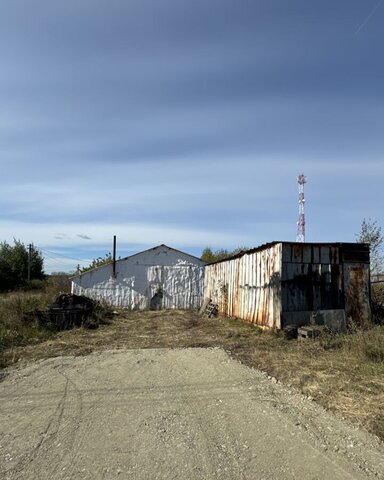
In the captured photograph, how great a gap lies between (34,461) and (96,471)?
0.78m

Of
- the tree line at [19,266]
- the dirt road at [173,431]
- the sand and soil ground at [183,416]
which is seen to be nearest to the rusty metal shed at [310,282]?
the sand and soil ground at [183,416]

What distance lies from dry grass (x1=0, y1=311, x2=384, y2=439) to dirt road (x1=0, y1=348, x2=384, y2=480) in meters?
0.47

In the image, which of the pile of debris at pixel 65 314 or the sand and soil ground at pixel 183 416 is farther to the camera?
the pile of debris at pixel 65 314

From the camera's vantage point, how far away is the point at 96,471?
175 inches

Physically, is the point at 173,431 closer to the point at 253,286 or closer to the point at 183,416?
the point at 183,416

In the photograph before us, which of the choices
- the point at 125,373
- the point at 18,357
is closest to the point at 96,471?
the point at 125,373

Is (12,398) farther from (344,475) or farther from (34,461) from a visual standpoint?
(344,475)

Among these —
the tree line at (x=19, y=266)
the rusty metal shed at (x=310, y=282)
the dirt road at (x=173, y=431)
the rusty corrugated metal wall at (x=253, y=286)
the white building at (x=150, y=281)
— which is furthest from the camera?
the tree line at (x=19, y=266)

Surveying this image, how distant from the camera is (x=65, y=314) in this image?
1641 centimetres

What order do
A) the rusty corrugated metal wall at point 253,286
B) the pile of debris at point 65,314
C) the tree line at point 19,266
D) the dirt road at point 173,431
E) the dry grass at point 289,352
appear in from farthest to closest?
1. the tree line at point 19,266
2. the pile of debris at point 65,314
3. the rusty corrugated metal wall at point 253,286
4. the dry grass at point 289,352
5. the dirt road at point 173,431

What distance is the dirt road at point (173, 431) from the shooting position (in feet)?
14.8

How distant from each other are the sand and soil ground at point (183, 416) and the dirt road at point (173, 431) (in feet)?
0.05

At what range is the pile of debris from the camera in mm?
15797

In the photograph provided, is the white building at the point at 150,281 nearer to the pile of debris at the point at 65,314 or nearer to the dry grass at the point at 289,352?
the pile of debris at the point at 65,314
